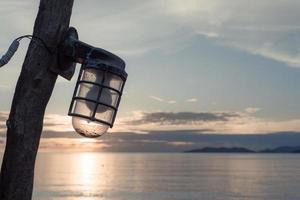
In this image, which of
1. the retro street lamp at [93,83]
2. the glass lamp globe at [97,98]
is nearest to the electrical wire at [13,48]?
the retro street lamp at [93,83]

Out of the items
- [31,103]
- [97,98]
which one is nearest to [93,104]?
[97,98]

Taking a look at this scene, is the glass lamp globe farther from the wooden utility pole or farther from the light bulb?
the wooden utility pole

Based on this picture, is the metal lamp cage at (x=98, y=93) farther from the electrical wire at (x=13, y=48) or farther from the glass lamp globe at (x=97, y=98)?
the electrical wire at (x=13, y=48)

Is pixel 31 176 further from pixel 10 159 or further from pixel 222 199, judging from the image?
pixel 222 199

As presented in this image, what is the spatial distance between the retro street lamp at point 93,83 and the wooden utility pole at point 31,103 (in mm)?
49

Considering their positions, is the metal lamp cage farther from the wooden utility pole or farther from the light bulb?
the wooden utility pole

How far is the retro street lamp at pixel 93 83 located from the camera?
256 cm

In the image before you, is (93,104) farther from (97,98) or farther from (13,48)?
(13,48)

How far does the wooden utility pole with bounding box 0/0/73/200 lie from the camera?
251cm

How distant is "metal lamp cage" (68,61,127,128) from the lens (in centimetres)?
256

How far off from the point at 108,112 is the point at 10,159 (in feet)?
1.67

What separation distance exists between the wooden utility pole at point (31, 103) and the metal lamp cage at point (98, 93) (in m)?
0.15

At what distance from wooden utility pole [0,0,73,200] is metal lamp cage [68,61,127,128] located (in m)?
0.15

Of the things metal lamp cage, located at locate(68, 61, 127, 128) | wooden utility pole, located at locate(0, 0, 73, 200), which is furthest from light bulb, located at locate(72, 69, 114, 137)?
wooden utility pole, located at locate(0, 0, 73, 200)
